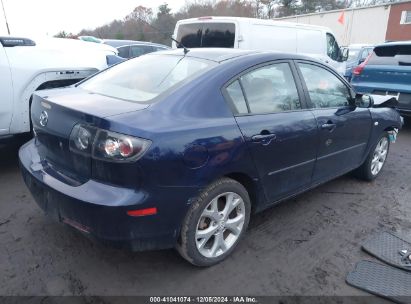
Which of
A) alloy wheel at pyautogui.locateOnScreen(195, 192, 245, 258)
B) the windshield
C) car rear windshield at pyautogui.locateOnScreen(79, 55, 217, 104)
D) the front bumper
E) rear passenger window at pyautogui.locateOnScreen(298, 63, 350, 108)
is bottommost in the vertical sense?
the windshield

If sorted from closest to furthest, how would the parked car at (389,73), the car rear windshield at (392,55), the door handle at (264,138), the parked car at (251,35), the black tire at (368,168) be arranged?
the door handle at (264,138)
the black tire at (368,168)
the parked car at (389,73)
the car rear windshield at (392,55)
the parked car at (251,35)

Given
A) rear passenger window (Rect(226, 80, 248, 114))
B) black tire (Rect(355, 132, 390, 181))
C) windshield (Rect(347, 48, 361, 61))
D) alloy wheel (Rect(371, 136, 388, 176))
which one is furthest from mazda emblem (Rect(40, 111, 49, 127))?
windshield (Rect(347, 48, 361, 61))

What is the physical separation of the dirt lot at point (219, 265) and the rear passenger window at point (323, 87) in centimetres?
110

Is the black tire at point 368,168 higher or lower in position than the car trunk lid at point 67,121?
lower

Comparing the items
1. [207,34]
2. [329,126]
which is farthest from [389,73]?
[329,126]

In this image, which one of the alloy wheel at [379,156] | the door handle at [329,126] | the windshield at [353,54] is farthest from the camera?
the windshield at [353,54]

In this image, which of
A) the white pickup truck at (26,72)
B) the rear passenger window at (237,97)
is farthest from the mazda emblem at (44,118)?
the white pickup truck at (26,72)

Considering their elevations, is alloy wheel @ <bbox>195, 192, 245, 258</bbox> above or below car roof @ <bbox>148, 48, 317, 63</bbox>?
below

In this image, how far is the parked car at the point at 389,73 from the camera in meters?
6.67

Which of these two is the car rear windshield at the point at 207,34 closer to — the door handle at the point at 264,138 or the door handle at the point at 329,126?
the door handle at the point at 329,126

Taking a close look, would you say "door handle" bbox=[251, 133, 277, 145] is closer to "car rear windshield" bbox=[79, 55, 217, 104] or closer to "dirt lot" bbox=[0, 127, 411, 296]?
"car rear windshield" bbox=[79, 55, 217, 104]

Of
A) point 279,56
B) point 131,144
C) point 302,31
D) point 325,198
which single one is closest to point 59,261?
point 131,144

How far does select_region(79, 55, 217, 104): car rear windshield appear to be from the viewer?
268 centimetres

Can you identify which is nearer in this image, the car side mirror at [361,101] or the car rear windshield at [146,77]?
the car rear windshield at [146,77]
